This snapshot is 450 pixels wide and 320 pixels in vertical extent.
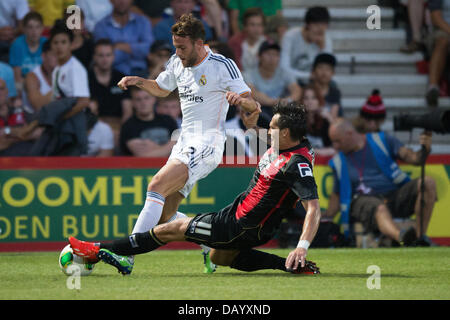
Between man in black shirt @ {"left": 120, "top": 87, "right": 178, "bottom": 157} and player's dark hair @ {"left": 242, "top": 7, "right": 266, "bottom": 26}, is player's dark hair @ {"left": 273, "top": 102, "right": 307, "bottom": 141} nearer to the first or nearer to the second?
man in black shirt @ {"left": 120, "top": 87, "right": 178, "bottom": 157}

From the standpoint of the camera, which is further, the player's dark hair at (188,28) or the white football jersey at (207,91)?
the white football jersey at (207,91)

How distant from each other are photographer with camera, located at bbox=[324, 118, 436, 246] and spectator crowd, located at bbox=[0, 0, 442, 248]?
19 millimetres

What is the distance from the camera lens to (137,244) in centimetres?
663

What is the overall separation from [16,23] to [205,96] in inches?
238

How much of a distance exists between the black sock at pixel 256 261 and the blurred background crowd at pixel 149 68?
14.3 feet

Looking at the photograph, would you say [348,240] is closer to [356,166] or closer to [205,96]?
[356,166]

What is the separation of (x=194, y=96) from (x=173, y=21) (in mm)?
5411

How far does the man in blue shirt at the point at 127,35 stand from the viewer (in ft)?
41.0

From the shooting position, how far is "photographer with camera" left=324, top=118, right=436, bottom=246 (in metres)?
10.5

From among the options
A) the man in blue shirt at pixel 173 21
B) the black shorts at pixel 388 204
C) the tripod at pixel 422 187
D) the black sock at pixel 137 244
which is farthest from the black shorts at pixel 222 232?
the man in blue shirt at pixel 173 21

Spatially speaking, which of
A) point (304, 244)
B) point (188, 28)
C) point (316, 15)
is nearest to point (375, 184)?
point (316, 15)

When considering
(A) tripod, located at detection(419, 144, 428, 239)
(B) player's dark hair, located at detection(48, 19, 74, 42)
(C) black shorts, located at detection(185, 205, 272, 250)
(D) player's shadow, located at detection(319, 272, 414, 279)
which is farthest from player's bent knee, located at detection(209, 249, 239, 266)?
(B) player's dark hair, located at detection(48, 19, 74, 42)

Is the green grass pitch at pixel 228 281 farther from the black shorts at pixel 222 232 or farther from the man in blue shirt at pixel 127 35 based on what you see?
the man in blue shirt at pixel 127 35
